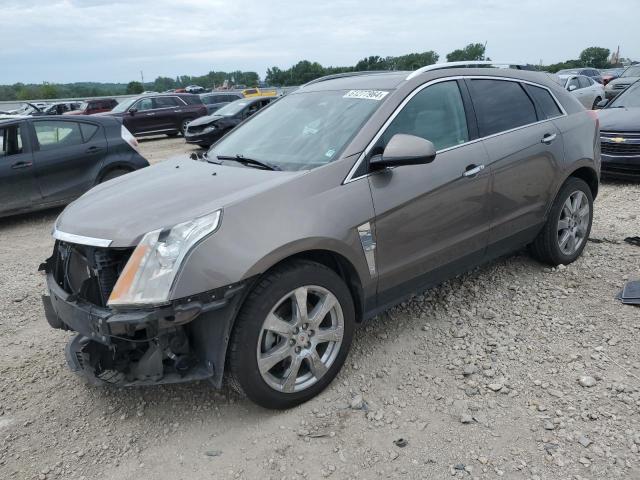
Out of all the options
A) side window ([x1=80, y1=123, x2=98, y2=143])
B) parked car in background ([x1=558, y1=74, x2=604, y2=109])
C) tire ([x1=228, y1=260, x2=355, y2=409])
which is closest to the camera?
tire ([x1=228, y1=260, x2=355, y2=409])

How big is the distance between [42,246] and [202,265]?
476 cm

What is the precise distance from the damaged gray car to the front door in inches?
0.5

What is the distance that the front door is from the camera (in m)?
3.10

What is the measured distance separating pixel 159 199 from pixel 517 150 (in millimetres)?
2590

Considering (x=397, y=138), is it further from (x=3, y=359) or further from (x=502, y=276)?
(x=3, y=359)

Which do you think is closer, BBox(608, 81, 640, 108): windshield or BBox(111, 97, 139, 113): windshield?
BBox(608, 81, 640, 108): windshield

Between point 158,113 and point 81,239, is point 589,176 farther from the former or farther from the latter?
point 158,113

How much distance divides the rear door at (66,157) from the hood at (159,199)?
14.8ft

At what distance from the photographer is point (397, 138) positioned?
297cm

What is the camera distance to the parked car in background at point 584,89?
1708 centimetres

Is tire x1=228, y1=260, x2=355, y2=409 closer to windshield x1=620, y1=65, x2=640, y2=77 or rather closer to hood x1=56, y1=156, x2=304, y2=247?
hood x1=56, y1=156, x2=304, y2=247

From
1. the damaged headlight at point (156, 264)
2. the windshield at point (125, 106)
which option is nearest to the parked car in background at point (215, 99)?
the windshield at point (125, 106)

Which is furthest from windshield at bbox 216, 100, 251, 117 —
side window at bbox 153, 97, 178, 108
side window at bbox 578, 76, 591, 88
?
side window at bbox 578, 76, 591, 88

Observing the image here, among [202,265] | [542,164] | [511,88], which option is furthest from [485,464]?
[511,88]
